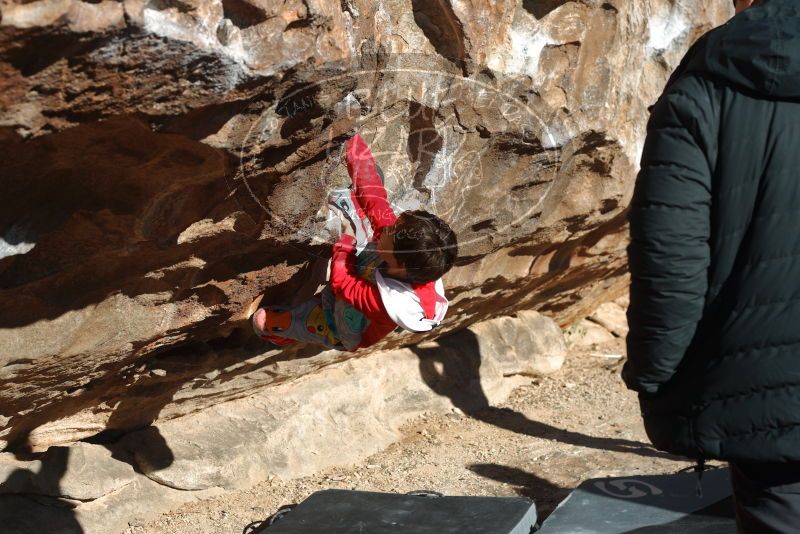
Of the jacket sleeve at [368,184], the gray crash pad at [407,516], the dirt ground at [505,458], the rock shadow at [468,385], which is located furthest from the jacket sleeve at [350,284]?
the rock shadow at [468,385]

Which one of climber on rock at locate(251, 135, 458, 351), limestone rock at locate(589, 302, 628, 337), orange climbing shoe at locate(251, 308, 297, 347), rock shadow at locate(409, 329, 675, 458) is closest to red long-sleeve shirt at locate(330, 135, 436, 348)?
climber on rock at locate(251, 135, 458, 351)

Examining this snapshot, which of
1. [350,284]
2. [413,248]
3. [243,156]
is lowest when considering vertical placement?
Answer: [350,284]

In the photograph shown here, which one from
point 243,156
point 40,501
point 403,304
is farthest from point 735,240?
point 40,501

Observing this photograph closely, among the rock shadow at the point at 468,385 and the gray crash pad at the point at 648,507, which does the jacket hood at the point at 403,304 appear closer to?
the gray crash pad at the point at 648,507

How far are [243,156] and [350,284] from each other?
2.27 feet

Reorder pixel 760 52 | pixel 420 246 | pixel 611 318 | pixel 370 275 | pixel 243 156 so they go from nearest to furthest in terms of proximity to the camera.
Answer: pixel 760 52, pixel 243 156, pixel 420 246, pixel 370 275, pixel 611 318

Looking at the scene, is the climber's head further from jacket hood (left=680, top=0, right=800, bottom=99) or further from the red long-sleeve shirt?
jacket hood (left=680, top=0, right=800, bottom=99)

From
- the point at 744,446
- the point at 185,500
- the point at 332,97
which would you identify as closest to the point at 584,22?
the point at 332,97

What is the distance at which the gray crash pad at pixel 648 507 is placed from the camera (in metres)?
3.20

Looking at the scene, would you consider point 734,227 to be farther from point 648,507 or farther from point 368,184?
point 648,507

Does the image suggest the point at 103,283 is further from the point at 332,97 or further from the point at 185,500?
the point at 185,500

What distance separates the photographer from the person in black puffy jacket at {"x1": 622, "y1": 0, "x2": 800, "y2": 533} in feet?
5.32

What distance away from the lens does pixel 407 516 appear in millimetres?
3137

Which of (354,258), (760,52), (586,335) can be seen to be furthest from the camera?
(586,335)
